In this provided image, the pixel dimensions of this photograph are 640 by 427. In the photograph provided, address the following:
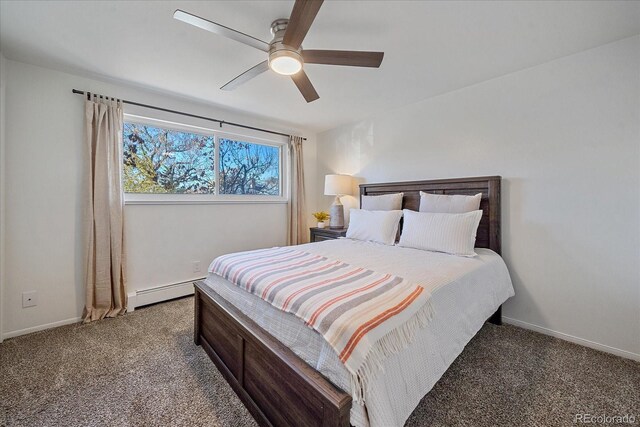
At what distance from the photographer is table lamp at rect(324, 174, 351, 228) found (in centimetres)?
359

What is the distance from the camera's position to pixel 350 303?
1150 millimetres

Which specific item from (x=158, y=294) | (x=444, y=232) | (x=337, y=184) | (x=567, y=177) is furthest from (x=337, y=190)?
(x=158, y=294)

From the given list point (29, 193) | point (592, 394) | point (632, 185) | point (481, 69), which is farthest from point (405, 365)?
point (29, 193)

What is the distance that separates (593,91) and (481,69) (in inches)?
32.4

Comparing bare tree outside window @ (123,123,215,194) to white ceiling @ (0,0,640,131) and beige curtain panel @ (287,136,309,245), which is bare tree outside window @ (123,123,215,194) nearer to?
white ceiling @ (0,0,640,131)

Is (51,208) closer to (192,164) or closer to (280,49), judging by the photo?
(192,164)

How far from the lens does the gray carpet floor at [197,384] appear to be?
137cm

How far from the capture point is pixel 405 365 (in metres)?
1.09

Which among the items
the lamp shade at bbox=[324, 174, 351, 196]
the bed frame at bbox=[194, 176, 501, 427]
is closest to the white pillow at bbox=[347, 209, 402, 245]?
the lamp shade at bbox=[324, 174, 351, 196]

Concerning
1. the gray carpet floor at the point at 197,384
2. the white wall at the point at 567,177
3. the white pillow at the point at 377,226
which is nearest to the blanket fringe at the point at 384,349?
the gray carpet floor at the point at 197,384

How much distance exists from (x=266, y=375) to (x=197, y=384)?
2.15ft

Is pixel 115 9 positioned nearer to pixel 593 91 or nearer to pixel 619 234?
pixel 593 91

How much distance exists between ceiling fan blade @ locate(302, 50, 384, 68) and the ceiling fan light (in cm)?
7

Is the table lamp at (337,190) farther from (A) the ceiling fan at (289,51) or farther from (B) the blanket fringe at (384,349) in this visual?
(B) the blanket fringe at (384,349)
